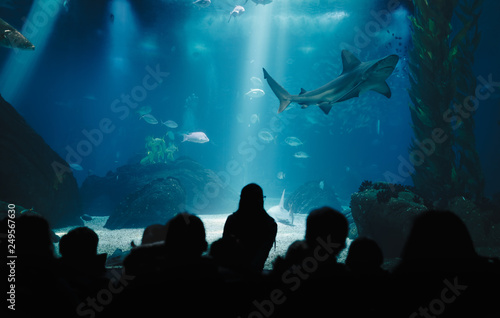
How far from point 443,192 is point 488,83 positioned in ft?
56.0

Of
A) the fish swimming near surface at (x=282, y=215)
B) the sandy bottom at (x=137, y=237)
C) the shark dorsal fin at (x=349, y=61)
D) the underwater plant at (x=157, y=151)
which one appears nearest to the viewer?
the shark dorsal fin at (x=349, y=61)

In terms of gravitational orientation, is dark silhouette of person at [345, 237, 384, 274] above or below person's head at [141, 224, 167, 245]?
above

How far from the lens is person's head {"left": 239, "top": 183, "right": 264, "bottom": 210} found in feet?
8.89

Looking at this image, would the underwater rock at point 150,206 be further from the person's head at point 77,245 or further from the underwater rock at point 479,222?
the underwater rock at point 479,222

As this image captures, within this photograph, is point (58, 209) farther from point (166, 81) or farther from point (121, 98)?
point (121, 98)

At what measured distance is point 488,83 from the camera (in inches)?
722

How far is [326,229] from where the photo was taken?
1.84 metres

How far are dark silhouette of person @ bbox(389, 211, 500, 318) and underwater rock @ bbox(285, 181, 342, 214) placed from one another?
1401 centimetres

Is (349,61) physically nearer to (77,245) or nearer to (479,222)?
(479,222)

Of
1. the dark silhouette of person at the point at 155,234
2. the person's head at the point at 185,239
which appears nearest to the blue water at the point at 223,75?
the dark silhouette of person at the point at 155,234

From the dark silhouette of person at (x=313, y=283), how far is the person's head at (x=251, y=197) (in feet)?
3.35

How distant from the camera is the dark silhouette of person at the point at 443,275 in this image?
1357 millimetres

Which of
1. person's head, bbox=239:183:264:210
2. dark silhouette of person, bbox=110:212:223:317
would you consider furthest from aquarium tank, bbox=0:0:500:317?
person's head, bbox=239:183:264:210

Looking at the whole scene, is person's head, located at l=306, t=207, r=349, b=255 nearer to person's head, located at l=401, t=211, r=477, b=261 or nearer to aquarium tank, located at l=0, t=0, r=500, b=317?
aquarium tank, located at l=0, t=0, r=500, b=317
